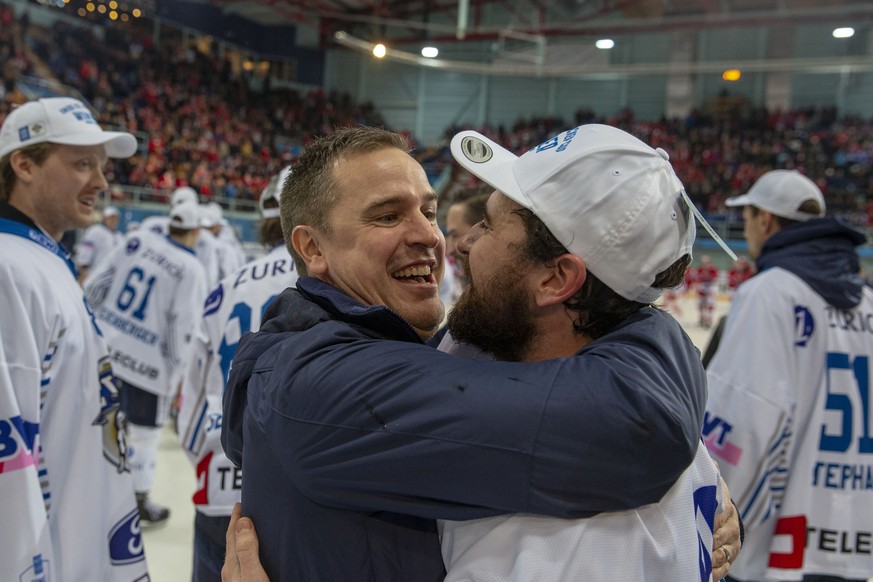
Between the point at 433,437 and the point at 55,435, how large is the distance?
1.50 m

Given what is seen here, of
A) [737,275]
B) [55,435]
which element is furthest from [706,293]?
[55,435]

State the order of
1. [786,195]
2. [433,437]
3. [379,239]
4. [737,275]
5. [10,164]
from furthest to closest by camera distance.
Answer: [737,275] < [786,195] < [10,164] < [379,239] < [433,437]

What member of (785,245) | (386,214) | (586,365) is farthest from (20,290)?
(785,245)

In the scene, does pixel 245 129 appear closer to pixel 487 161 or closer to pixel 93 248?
pixel 93 248

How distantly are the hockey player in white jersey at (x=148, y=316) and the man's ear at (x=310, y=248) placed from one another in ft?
12.2

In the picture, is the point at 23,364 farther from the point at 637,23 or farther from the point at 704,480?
the point at 637,23

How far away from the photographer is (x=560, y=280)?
1.12 metres

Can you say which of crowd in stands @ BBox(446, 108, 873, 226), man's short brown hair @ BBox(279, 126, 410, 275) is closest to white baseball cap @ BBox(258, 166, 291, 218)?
man's short brown hair @ BBox(279, 126, 410, 275)

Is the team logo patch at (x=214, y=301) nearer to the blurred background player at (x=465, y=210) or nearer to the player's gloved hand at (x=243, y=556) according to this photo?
the blurred background player at (x=465, y=210)

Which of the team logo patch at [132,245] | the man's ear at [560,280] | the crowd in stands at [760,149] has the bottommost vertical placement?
the team logo patch at [132,245]

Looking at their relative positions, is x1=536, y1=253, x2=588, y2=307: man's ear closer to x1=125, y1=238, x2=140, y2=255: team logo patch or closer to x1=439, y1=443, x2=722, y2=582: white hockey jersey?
x1=439, y1=443, x2=722, y2=582: white hockey jersey

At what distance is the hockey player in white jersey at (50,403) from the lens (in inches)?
67.1

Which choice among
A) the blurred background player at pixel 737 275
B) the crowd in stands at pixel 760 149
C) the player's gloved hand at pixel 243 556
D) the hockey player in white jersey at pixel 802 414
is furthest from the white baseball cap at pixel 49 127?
the crowd in stands at pixel 760 149

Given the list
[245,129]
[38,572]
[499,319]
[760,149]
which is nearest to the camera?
[499,319]
